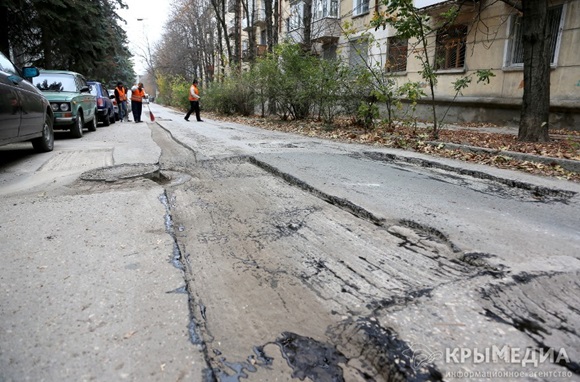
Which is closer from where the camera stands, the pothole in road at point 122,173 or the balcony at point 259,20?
the pothole in road at point 122,173

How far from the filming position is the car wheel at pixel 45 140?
7.16 meters

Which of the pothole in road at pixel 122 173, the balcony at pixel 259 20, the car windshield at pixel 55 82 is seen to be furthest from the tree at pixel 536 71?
the balcony at pixel 259 20

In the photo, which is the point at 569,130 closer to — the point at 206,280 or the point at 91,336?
the point at 206,280

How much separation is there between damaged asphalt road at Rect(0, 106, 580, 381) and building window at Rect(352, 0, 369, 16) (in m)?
17.8

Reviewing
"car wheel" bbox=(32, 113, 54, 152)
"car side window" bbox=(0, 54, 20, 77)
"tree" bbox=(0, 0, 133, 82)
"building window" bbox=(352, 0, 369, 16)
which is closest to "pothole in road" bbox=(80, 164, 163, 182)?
"car side window" bbox=(0, 54, 20, 77)

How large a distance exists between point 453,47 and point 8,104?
1480cm

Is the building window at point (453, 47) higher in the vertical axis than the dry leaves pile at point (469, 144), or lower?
higher

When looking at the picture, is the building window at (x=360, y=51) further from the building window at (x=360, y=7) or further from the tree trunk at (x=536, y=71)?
the tree trunk at (x=536, y=71)

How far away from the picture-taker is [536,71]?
7.62m

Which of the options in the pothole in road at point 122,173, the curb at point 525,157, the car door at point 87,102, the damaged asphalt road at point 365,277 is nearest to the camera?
the damaged asphalt road at point 365,277

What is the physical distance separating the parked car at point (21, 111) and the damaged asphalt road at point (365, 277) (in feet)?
6.17

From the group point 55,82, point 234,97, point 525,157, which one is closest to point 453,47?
point 525,157

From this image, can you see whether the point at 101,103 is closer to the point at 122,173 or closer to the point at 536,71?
the point at 122,173

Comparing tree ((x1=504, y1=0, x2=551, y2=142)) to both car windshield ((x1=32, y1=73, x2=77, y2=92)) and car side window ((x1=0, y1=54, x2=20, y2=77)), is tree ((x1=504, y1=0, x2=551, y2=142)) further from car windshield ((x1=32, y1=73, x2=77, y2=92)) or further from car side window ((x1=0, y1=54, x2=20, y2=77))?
car windshield ((x1=32, y1=73, x2=77, y2=92))
